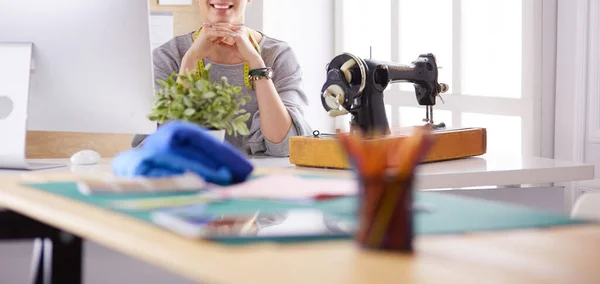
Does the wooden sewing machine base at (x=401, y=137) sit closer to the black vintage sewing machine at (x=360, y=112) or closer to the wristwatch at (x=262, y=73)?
the black vintage sewing machine at (x=360, y=112)

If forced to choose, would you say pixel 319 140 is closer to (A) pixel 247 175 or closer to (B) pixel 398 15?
(A) pixel 247 175

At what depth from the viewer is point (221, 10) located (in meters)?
2.85

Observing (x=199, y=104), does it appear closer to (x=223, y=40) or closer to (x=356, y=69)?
(x=356, y=69)

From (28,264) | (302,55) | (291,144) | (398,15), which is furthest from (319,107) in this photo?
(28,264)

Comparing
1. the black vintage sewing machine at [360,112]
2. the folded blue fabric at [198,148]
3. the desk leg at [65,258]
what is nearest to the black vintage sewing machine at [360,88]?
the black vintage sewing machine at [360,112]

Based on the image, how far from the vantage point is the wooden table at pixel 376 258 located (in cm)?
80

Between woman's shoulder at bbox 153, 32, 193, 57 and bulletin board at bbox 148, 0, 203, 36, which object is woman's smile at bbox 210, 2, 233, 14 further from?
bulletin board at bbox 148, 0, 203, 36

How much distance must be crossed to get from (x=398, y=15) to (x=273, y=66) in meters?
1.39

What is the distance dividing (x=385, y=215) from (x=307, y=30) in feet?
13.2

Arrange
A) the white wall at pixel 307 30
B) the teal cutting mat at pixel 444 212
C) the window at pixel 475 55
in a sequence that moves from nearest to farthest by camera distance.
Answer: the teal cutting mat at pixel 444 212, the window at pixel 475 55, the white wall at pixel 307 30

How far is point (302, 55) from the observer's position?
4.89 metres

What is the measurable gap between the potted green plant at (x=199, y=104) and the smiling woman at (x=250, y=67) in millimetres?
497

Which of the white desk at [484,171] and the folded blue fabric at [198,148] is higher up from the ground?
the folded blue fabric at [198,148]

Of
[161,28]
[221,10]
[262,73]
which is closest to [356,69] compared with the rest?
[262,73]
